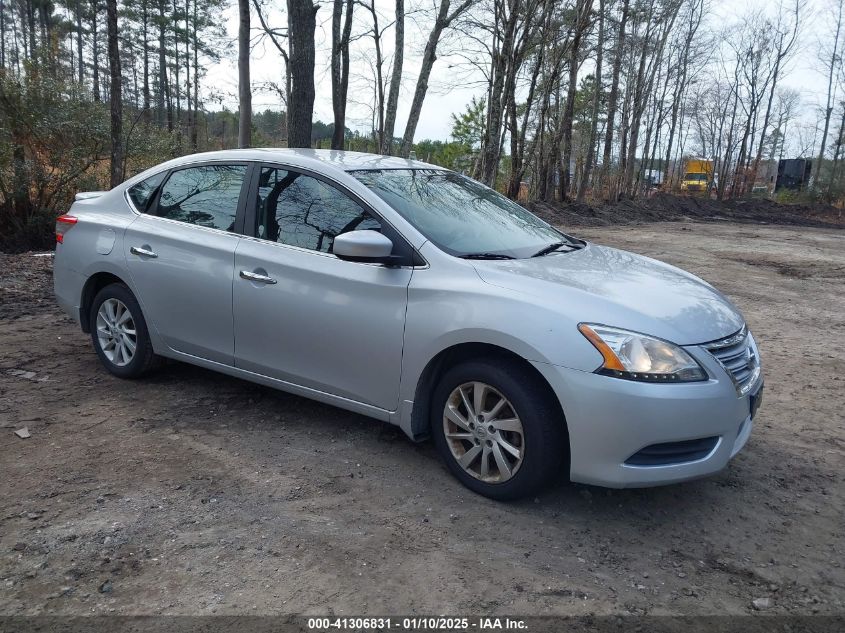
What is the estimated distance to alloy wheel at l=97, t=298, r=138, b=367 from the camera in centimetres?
487

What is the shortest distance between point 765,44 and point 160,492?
4239 cm

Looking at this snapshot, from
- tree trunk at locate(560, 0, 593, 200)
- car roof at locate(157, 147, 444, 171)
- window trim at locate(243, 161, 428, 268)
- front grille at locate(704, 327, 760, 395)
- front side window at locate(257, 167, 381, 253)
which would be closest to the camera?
front grille at locate(704, 327, 760, 395)

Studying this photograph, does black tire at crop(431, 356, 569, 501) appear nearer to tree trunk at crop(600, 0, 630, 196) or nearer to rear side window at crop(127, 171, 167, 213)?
rear side window at crop(127, 171, 167, 213)

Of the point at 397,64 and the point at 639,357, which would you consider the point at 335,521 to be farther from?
the point at 397,64

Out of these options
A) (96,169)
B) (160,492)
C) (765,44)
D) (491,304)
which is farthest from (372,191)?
(765,44)

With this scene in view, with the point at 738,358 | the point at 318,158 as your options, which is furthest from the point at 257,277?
the point at 738,358

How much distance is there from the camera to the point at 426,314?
3508 millimetres

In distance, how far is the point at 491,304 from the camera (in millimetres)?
3328

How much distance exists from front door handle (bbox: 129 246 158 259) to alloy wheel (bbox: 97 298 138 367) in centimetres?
41

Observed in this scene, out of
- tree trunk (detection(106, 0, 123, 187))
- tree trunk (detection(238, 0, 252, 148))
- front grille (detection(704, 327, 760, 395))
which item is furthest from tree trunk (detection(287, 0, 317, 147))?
tree trunk (detection(238, 0, 252, 148))

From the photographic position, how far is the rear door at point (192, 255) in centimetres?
432

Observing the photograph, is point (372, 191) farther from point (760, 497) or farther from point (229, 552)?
point (760, 497)

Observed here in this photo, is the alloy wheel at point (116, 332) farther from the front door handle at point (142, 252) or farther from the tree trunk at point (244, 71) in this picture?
the tree trunk at point (244, 71)

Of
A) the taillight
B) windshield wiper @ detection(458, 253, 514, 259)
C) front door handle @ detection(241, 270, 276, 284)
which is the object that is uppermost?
windshield wiper @ detection(458, 253, 514, 259)
